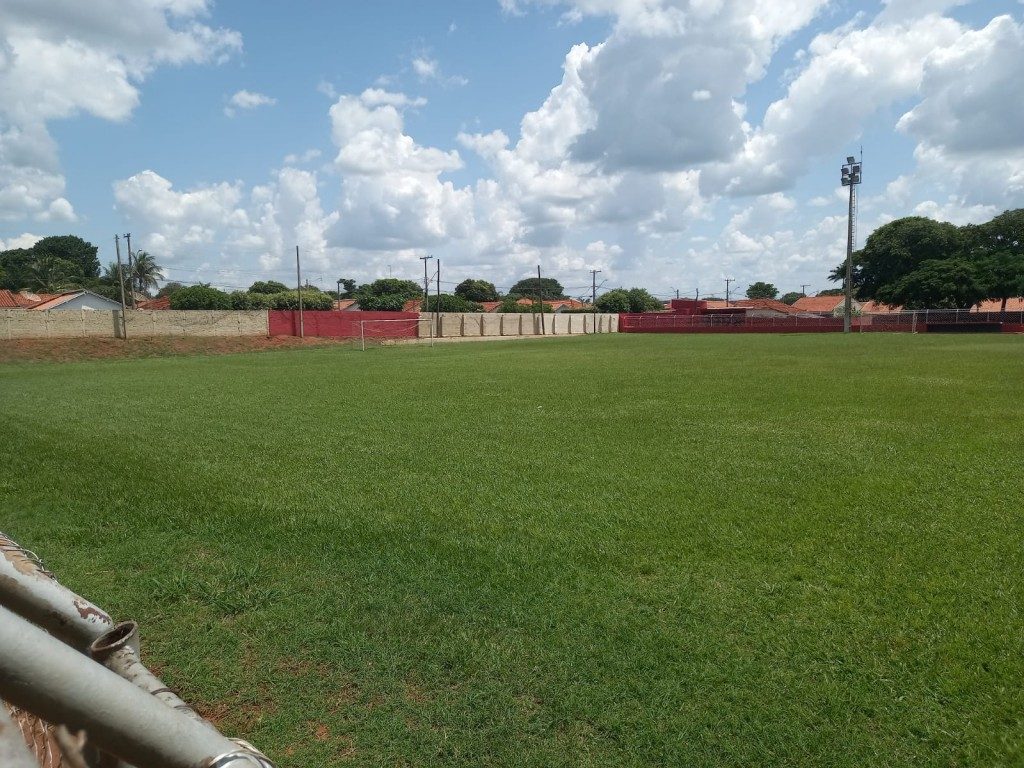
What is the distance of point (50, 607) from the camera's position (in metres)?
1.48

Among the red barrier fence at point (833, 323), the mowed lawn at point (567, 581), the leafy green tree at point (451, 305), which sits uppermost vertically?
the leafy green tree at point (451, 305)

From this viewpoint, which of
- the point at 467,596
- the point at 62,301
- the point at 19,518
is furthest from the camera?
the point at 62,301

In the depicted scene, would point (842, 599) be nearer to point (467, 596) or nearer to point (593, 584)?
point (593, 584)

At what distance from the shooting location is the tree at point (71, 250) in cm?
10894

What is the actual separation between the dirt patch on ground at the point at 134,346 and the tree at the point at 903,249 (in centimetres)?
5161

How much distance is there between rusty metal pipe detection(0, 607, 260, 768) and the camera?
87 cm

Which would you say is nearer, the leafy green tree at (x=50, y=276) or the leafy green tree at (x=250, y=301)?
the leafy green tree at (x=250, y=301)

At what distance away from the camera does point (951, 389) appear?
13.0 metres

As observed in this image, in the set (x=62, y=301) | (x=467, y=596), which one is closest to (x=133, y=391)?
(x=467, y=596)

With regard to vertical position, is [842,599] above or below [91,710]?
below

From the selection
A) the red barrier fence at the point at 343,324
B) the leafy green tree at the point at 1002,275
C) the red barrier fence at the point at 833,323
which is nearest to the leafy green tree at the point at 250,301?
the red barrier fence at the point at 343,324

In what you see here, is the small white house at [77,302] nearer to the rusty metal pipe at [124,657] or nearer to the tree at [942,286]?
the rusty metal pipe at [124,657]

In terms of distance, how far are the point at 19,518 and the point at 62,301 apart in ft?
204

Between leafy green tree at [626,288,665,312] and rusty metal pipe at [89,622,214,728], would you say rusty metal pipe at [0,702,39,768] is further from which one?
leafy green tree at [626,288,665,312]
